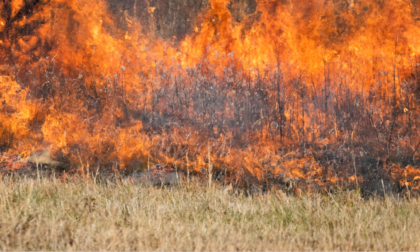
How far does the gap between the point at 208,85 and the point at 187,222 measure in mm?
4650

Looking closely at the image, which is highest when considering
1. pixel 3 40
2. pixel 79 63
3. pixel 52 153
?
pixel 3 40

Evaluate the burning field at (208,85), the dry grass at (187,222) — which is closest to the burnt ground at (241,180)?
the burning field at (208,85)

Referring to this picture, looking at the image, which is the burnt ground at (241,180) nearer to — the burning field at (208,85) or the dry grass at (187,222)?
the burning field at (208,85)

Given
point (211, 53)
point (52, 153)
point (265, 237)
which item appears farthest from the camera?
point (211, 53)

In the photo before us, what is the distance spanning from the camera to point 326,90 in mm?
7598

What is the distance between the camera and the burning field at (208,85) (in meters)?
7.21

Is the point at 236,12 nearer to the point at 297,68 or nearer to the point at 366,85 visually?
the point at 297,68

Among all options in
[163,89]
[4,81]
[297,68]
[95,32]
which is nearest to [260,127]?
[297,68]

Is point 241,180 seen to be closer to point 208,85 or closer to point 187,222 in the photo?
point 208,85

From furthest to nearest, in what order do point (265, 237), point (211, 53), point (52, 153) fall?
point (211, 53) < point (52, 153) < point (265, 237)

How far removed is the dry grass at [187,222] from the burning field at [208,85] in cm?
256

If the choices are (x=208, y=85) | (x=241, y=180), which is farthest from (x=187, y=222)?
(x=208, y=85)

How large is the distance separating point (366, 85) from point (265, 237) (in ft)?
17.1

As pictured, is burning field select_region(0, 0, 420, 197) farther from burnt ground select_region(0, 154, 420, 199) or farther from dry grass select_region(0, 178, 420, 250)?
dry grass select_region(0, 178, 420, 250)
